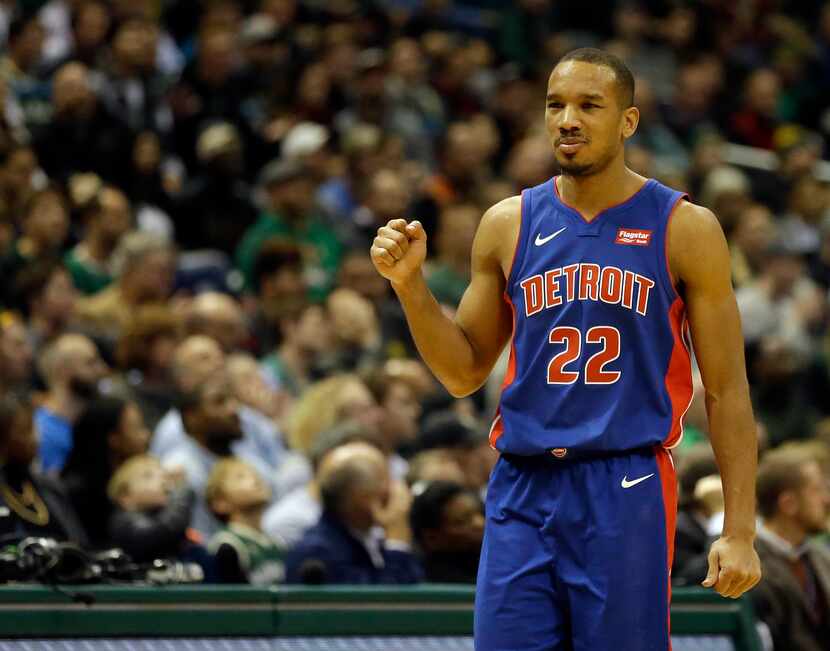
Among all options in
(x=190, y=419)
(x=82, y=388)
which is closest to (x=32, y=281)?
(x=82, y=388)

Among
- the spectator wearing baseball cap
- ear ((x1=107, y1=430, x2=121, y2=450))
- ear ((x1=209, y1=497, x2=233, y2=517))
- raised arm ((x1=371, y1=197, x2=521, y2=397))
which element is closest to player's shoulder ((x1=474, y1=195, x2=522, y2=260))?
raised arm ((x1=371, y1=197, x2=521, y2=397))

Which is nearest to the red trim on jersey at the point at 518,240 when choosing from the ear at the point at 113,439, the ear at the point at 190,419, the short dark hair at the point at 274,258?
the ear at the point at 113,439

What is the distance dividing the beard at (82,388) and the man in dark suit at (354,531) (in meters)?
1.47

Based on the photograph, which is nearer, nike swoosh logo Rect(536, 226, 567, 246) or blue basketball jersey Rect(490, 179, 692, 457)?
blue basketball jersey Rect(490, 179, 692, 457)

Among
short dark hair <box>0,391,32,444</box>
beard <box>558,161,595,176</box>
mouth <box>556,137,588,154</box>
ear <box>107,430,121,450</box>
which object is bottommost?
ear <box>107,430,121,450</box>

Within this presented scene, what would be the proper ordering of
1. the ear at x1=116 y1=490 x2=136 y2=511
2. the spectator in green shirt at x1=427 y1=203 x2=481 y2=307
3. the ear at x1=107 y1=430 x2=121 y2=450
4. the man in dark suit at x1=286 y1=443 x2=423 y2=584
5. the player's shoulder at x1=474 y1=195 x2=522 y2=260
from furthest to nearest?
the spectator in green shirt at x1=427 y1=203 x2=481 y2=307
the ear at x1=107 y1=430 x2=121 y2=450
the ear at x1=116 y1=490 x2=136 y2=511
the man in dark suit at x1=286 y1=443 x2=423 y2=584
the player's shoulder at x1=474 y1=195 x2=522 y2=260

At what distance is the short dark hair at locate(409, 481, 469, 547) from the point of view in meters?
6.45

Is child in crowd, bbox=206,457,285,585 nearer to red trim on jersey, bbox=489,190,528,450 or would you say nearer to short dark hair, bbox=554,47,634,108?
red trim on jersey, bbox=489,190,528,450

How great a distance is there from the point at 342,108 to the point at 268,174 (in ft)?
6.36

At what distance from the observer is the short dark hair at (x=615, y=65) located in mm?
3914

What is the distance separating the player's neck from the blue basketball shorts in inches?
24.9

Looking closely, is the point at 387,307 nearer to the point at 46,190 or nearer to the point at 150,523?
the point at 46,190

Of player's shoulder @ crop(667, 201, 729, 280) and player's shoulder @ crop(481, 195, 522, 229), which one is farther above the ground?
player's shoulder @ crop(481, 195, 522, 229)

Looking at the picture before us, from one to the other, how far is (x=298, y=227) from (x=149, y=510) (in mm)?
4233
